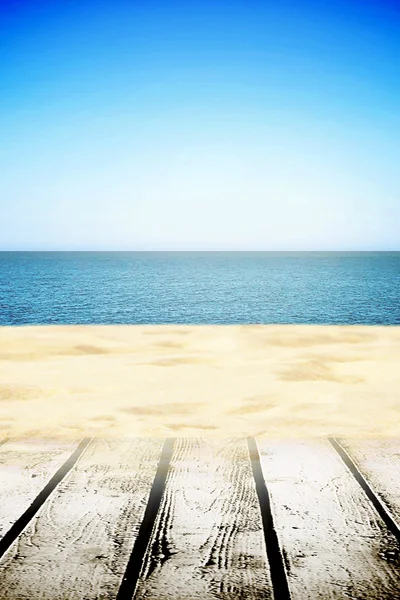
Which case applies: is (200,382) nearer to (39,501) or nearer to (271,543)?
(39,501)

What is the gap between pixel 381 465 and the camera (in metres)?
3.18

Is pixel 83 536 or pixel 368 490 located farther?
pixel 368 490

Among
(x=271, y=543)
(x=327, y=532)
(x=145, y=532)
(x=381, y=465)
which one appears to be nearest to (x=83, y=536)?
(x=145, y=532)

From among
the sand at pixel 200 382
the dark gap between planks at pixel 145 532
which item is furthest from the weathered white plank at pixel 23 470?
the dark gap between planks at pixel 145 532

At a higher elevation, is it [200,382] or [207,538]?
[207,538]

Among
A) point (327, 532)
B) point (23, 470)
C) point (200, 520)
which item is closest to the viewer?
point (327, 532)

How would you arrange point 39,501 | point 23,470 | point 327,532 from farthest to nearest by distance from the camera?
point 23,470
point 39,501
point 327,532

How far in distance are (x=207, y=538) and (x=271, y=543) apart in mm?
268

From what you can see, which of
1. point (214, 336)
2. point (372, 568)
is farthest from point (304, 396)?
point (214, 336)

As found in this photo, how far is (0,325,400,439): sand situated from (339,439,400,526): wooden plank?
337 millimetres

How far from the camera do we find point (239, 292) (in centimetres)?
4734

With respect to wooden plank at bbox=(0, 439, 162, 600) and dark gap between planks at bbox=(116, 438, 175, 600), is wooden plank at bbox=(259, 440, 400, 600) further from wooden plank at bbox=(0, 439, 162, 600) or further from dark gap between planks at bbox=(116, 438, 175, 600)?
wooden plank at bbox=(0, 439, 162, 600)

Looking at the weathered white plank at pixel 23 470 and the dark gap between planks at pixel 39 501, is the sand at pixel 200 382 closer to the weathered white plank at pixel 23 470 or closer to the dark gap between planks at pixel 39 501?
the weathered white plank at pixel 23 470

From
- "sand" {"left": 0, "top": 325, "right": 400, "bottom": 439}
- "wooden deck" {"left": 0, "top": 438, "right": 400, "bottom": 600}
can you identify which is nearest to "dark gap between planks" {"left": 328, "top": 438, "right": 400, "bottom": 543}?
"wooden deck" {"left": 0, "top": 438, "right": 400, "bottom": 600}
